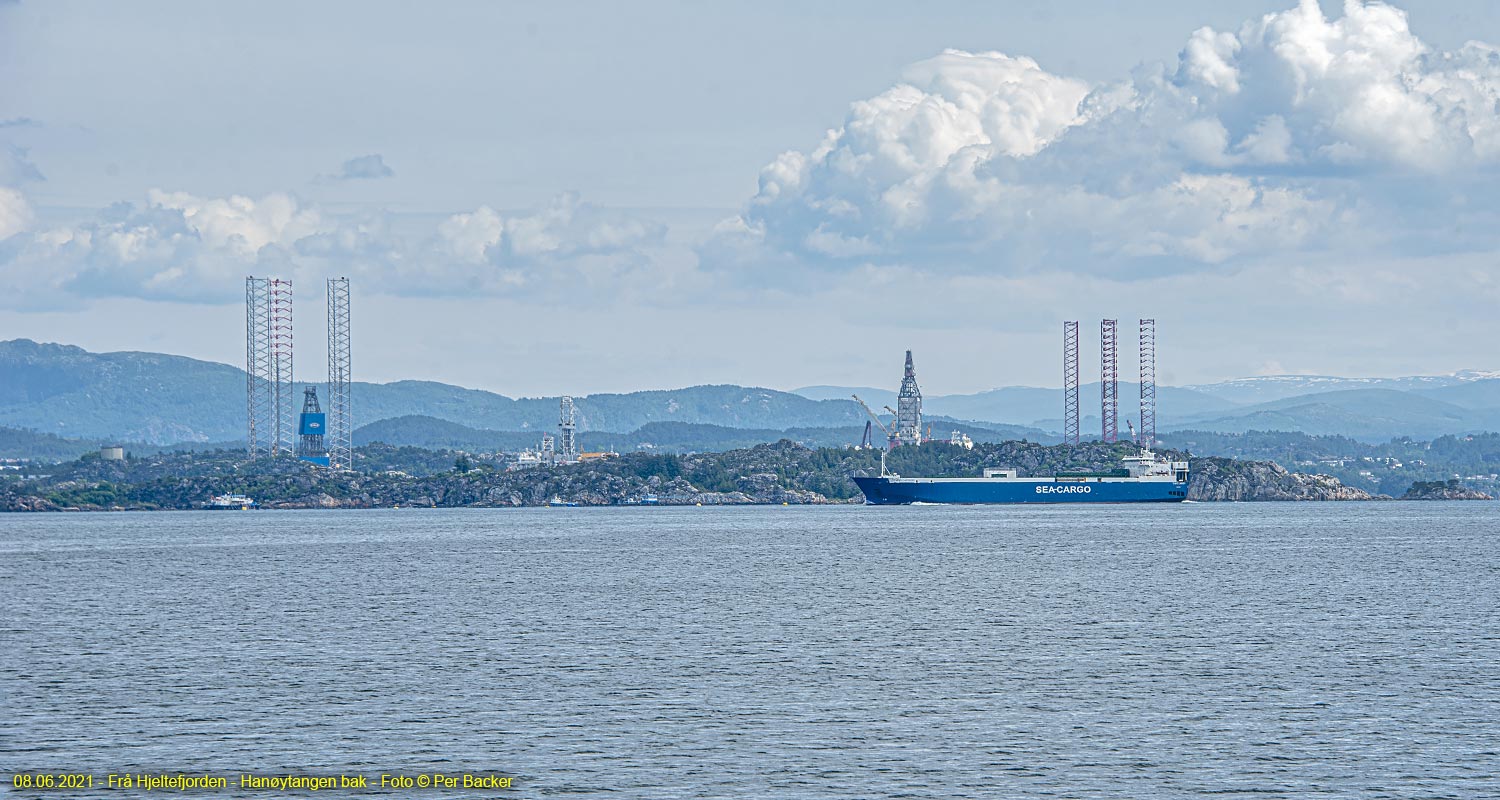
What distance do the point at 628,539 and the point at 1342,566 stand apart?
88.3 meters

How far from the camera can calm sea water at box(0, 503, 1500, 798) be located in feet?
156

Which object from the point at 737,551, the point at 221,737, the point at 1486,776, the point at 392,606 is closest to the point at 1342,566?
the point at 737,551

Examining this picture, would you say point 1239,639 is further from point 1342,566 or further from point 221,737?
point 1342,566

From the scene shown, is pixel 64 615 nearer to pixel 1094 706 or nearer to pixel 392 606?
pixel 392 606

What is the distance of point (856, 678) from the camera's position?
212 ft

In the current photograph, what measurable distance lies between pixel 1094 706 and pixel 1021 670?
933 cm

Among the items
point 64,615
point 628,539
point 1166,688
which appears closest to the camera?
point 1166,688

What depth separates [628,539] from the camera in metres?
200

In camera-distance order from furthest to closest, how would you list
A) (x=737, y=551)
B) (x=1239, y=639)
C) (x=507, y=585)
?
(x=737, y=551) < (x=507, y=585) < (x=1239, y=639)

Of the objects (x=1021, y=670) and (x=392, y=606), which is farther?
(x=392, y=606)

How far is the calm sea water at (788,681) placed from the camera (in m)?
47.7

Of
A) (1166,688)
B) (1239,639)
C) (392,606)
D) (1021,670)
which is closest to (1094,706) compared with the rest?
(1166,688)

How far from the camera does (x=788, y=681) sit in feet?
209

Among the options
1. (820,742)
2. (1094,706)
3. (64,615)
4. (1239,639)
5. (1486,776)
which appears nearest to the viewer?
(1486,776)
